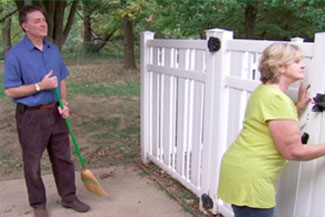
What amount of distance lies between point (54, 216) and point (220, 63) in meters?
2.02

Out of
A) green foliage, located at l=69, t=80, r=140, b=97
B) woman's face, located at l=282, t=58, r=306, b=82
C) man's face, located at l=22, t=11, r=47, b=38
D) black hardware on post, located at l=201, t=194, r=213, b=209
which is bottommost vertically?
green foliage, located at l=69, t=80, r=140, b=97

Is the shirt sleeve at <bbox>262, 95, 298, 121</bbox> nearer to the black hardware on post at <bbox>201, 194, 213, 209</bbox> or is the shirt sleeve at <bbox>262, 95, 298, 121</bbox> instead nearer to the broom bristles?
the black hardware on post at <bbox>201, 194, 213, 209</bbox>

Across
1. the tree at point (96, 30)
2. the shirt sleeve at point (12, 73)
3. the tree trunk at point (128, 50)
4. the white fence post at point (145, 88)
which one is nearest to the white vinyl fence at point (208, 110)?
the white fence post at point (145, 88)

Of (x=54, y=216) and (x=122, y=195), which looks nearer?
(x=54, y=216)

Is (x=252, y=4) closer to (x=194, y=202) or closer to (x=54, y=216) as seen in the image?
(x=194, y=202)

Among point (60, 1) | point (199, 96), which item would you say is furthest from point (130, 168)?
point (60, 1)

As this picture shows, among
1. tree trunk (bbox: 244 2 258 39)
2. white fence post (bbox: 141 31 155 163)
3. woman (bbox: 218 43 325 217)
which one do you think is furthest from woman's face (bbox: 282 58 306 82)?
tree trunk (bbox: 244 2 258 39)

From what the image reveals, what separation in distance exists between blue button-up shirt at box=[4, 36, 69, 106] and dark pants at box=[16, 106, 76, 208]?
0.10 meters

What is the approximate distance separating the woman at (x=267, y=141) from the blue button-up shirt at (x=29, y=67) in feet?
5.65

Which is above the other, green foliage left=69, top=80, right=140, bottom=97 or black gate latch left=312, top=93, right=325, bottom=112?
black gate latch left=312, top=93, right=325, bottom=112

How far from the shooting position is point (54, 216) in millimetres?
3328

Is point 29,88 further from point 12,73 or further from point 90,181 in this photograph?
point 90,181

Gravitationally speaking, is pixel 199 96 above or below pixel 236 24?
below

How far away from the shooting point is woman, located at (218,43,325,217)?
175 cm
